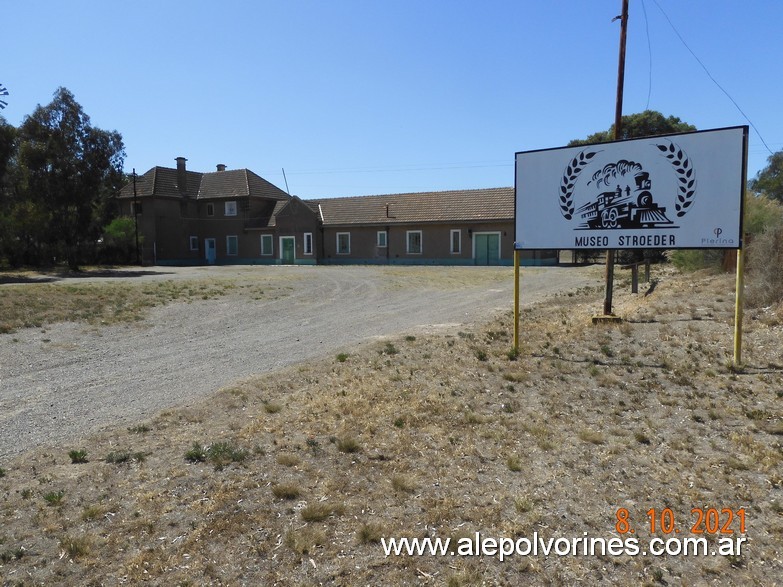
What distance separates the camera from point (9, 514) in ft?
13.8

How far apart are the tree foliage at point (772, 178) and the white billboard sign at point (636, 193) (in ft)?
203

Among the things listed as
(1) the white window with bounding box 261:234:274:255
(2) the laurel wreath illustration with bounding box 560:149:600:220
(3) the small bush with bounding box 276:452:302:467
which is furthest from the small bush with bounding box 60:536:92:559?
(1) the white window with bounding box 261:234:274:255

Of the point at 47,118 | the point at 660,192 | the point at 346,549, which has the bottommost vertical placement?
the point at 346,549

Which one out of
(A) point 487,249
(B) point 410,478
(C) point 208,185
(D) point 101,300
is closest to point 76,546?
(B) point 410,478

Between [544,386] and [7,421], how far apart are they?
Result: 19.8 feet

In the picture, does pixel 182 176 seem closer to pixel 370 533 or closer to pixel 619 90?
pixel 619 90

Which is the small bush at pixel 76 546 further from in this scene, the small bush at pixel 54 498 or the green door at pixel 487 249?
the green door at pixel 487 249

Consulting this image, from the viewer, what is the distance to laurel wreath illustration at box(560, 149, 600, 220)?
9.78m

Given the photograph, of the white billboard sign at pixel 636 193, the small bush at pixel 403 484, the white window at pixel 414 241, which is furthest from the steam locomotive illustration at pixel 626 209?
the white window at pixel 414 241

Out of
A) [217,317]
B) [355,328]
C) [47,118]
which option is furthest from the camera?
[47,118]

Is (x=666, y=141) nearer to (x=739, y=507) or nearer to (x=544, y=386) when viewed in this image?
(x=544, y=386)

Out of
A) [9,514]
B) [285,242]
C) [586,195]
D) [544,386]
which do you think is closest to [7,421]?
[9,514]

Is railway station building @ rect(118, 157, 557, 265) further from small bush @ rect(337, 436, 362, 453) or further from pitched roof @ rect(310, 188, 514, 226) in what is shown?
small bush @ rect(337, 436, 362, 453)

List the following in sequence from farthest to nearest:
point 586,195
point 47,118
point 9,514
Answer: point 47,118, point 586,195, point 9,514
